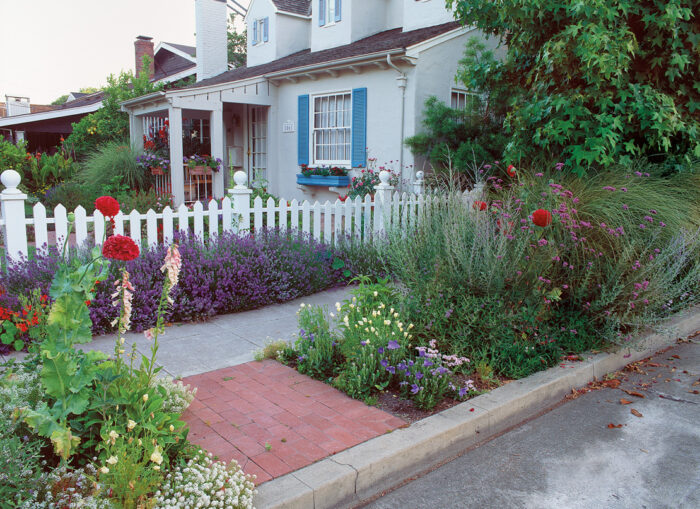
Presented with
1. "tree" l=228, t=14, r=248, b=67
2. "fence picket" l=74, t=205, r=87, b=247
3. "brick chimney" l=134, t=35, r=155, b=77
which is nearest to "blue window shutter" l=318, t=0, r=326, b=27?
"brick chimney" l=134, t=35, r=155, b=77

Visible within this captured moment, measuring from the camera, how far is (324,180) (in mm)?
12289

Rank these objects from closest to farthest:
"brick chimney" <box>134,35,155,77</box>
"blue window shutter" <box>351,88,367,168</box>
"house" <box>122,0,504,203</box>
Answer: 1. "house" <box>122,0,504,203</box>
2. "blue window shutter" <box>351,88,367,168</box>
3. "brick chimney" <box>134,35,155,77</box>

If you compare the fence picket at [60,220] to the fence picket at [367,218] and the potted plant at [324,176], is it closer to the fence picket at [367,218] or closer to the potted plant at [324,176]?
the fence picket at [367,218]

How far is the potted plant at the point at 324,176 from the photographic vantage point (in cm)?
1202

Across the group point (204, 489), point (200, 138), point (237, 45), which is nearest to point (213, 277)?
point (204, 489)

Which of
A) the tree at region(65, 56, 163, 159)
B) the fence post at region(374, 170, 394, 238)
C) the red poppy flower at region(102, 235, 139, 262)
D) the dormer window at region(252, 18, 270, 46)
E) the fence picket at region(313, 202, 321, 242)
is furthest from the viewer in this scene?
the tree at region(65, 56, 163, 159)

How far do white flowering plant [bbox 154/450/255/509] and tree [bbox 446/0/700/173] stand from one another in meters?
5.36

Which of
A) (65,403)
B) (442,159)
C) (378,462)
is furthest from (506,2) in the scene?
(65,403)

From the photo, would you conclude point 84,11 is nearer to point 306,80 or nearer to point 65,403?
point 306,80

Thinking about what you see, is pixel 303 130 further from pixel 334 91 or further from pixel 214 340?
pixel 214 340

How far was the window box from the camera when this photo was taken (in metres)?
12.0

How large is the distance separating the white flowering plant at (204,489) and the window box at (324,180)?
31.9ft

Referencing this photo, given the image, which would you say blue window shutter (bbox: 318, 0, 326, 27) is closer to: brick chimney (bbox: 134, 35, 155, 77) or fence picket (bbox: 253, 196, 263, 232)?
Answer: fence picket (bbox: 253, 196, 263, 232)

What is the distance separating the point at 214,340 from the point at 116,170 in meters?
9.09
